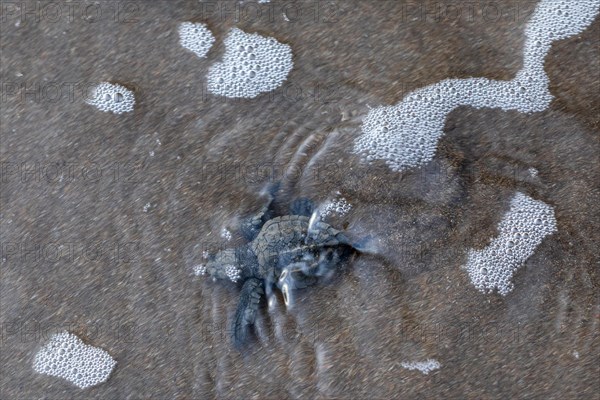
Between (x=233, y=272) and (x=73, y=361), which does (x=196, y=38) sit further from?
(x=73, y=361)

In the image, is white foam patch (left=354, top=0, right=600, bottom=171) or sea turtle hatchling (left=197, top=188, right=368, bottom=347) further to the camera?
white foam patch (left=354, top=0, right=600, bottom=171)

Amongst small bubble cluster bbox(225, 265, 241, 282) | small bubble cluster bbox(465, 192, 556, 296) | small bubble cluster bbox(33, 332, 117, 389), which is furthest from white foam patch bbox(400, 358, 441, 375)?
small bubble cluster bbox(33, 332, 117, 389)

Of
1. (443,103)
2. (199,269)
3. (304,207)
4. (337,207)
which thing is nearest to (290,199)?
(304,207)

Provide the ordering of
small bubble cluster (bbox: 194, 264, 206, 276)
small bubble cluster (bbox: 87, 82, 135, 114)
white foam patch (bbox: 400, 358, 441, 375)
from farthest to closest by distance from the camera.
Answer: small bubble cluster (bbox: 87, 82, 135, 114) → small bubble cluster (bbox: 194, 264, 206, 276) → white foam patch (bbox: 400, 358, 441, 375)

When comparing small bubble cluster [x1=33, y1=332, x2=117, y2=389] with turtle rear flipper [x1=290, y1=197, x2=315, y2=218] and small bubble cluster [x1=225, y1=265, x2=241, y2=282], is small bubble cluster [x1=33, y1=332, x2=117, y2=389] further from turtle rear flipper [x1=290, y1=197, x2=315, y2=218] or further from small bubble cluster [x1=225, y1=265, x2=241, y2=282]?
turtle rear flipper [x1=290, y1=197, x2=315, y2=218]

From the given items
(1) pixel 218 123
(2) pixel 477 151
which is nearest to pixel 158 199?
(1) pixel 218 123

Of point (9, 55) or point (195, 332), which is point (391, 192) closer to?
point (195, 332)
